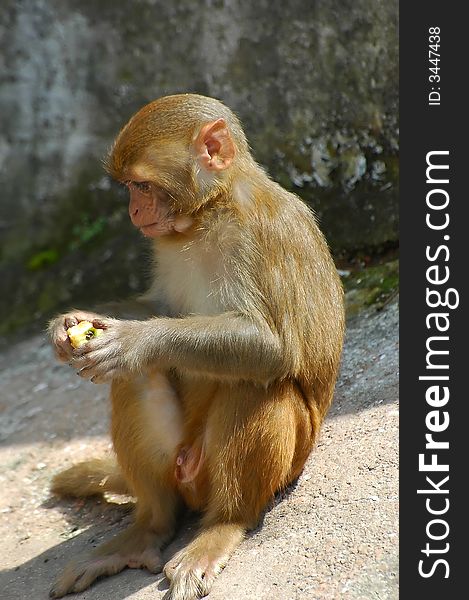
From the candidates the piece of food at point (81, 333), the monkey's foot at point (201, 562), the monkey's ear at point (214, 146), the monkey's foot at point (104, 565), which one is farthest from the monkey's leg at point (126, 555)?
the monkey's ear at point (214, 146)

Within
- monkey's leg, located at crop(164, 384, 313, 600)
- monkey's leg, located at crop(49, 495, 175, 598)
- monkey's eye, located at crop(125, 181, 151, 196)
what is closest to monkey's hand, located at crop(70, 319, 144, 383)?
monkey's leg, located at crop(164, 384, 313, 600)

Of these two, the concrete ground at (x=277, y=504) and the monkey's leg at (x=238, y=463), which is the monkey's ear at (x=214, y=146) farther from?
the concrete ground at (x=277, y=504)

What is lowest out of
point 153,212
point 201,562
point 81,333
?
point 201,562

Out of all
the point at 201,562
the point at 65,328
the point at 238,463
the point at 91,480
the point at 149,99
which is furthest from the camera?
the point at 149,99

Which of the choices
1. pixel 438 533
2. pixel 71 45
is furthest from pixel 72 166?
pixel 438 533

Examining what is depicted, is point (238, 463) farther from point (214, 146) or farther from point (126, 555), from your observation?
point (214, 146)

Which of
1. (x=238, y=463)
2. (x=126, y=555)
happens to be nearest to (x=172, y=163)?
(x=238, y=463)
